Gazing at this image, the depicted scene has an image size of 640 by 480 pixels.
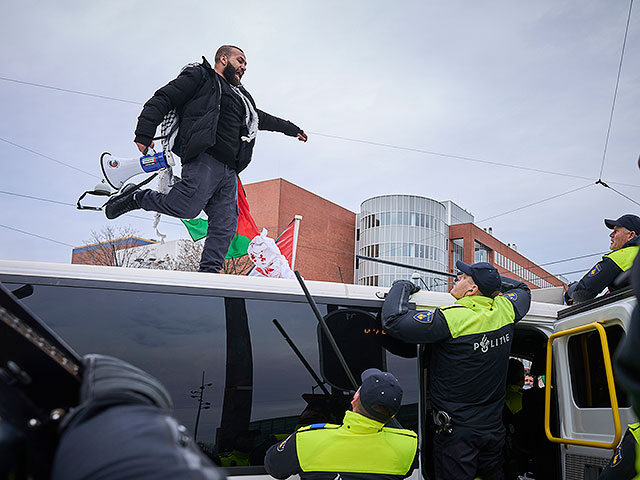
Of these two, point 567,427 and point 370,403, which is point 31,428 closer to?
point 370,403

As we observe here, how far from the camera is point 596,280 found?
12.5 feet

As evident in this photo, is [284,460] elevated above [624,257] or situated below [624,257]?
below

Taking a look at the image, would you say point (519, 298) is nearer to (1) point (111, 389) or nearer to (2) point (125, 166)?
(2) point (125, 166)

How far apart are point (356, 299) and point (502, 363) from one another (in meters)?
0.98

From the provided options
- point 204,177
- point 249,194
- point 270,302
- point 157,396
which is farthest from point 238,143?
point 249,194

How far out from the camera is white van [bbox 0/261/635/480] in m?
2.67

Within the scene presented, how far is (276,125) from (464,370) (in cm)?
267

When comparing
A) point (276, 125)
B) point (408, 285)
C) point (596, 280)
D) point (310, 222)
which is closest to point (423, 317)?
point (408, 285)

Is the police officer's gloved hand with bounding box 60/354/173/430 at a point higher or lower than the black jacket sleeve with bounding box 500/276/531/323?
lower

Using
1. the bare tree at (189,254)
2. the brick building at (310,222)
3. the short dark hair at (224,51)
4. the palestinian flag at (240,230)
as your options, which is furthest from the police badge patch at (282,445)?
the brick building at (310,222)

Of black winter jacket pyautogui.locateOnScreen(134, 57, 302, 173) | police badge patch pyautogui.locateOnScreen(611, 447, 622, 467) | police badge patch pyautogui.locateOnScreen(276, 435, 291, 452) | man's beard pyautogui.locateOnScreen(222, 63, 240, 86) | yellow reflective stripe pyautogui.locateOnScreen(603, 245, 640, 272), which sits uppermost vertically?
man's beard pyautogui.locateOnScreen(222, 63, 240, 86)

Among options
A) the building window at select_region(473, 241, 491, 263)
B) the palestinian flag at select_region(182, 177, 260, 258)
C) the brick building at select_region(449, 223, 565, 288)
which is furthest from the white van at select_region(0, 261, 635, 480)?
the building window at select_region(473, 241, 491, 263)

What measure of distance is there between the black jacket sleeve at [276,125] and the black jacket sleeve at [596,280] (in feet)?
8.60

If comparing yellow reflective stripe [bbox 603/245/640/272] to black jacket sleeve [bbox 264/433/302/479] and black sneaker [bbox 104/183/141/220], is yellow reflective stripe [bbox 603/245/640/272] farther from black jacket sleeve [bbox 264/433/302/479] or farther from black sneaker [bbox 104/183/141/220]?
black sneaker [bbox 104/183/141/220]
